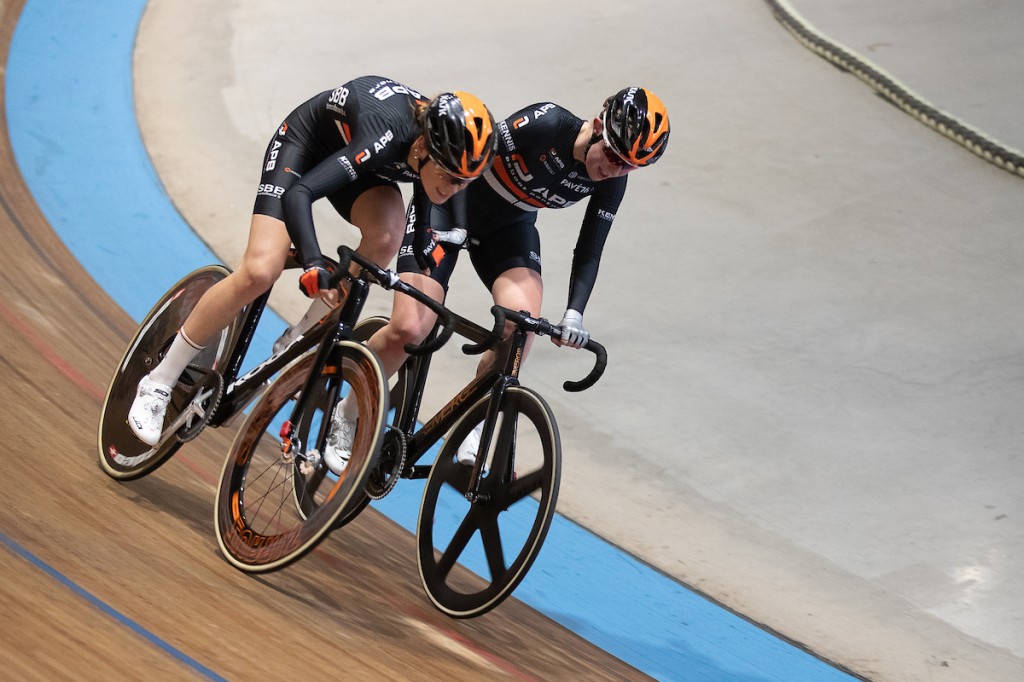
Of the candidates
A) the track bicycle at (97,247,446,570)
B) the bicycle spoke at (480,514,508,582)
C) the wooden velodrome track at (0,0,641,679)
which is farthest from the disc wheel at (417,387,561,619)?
the track bicycle at (97,247,446,570)

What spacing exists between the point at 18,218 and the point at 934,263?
499cm

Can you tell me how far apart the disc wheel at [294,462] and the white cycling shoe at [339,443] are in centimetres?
→ 4

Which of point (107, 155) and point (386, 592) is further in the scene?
point (107, 155)

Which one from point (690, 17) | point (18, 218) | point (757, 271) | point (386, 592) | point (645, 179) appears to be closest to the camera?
point (386, 592)

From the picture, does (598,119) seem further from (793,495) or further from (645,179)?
(645,179)

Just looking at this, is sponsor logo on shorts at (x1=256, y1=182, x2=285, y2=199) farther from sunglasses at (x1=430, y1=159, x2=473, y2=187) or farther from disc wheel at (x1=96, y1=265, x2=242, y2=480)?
sunglasses at (x1=430, y1=159, x2=473, y2=187)

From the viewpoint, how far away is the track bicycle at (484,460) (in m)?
3.02

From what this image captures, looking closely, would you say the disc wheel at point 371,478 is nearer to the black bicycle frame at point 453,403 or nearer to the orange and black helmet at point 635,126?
the black bicycle frame at point 453,403

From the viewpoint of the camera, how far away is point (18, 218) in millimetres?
5582

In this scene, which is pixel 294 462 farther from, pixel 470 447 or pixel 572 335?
pixel 572 335

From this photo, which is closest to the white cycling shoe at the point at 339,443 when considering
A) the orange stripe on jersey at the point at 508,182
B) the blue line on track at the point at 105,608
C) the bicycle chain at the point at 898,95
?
the blue line on track at the point at 105,608

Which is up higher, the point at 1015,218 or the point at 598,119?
the point at 598,119

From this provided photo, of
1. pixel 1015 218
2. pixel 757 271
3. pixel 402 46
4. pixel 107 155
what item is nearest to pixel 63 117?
pixel 107 155

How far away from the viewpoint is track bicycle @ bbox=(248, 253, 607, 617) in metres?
3.02
